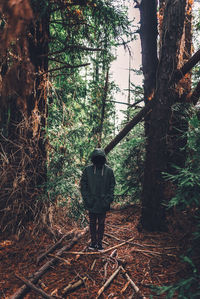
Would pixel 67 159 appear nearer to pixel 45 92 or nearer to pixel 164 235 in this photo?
pixel 45 92

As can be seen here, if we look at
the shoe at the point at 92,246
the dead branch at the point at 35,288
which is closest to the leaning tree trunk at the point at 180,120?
the shoe at the point at 92,246

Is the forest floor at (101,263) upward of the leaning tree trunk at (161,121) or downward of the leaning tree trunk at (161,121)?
downward

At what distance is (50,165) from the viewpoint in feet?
18.0

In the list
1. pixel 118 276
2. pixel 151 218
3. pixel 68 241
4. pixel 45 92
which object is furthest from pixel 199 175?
pixel 45 92

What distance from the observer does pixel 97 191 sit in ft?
15.4

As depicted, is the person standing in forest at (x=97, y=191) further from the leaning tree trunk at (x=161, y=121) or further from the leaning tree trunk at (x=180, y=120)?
the leaning tree trunk at (x=180, y=120)

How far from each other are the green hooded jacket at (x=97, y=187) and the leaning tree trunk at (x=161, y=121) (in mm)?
1458

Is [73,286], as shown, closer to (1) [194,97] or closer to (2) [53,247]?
(2) [53,247]

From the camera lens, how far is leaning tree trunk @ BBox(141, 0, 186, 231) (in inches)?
206

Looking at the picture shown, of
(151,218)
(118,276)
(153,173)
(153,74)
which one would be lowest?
(118,276)

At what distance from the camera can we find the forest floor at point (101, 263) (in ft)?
11.3

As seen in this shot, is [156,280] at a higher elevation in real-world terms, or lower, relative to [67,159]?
lower

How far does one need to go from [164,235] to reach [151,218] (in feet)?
1.71

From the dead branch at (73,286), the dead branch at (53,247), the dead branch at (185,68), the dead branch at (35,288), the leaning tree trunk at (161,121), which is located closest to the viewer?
the dead branch at (35,288)
